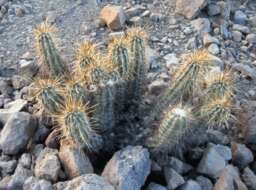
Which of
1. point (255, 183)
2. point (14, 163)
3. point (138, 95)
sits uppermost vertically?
point (138, 95)

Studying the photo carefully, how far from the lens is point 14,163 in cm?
352

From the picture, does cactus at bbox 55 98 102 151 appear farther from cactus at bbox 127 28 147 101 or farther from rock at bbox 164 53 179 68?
rock at bbox 164 53 179 68

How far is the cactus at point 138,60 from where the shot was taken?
3344 millimetres

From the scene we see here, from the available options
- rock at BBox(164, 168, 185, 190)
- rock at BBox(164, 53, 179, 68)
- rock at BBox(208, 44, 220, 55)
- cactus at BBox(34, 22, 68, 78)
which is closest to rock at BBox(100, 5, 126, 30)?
rock at BBox(164, 53, 179, 68)

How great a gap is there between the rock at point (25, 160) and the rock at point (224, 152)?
152 cm

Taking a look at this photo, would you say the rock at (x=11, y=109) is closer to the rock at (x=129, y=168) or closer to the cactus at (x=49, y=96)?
the cactus at (x=49, y=96)

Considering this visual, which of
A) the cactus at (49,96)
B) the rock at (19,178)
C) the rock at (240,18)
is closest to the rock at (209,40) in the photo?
the rock at (240,18)

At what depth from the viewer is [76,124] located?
296 cm

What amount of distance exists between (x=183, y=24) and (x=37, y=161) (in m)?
2.35

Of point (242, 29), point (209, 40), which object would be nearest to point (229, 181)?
point (209, 40)

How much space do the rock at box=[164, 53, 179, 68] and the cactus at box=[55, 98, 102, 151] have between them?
145 cm

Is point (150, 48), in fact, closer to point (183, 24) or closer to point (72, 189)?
point (183, 24)

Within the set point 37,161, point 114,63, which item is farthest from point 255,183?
point 37,161

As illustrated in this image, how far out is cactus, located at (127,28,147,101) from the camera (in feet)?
11.0
